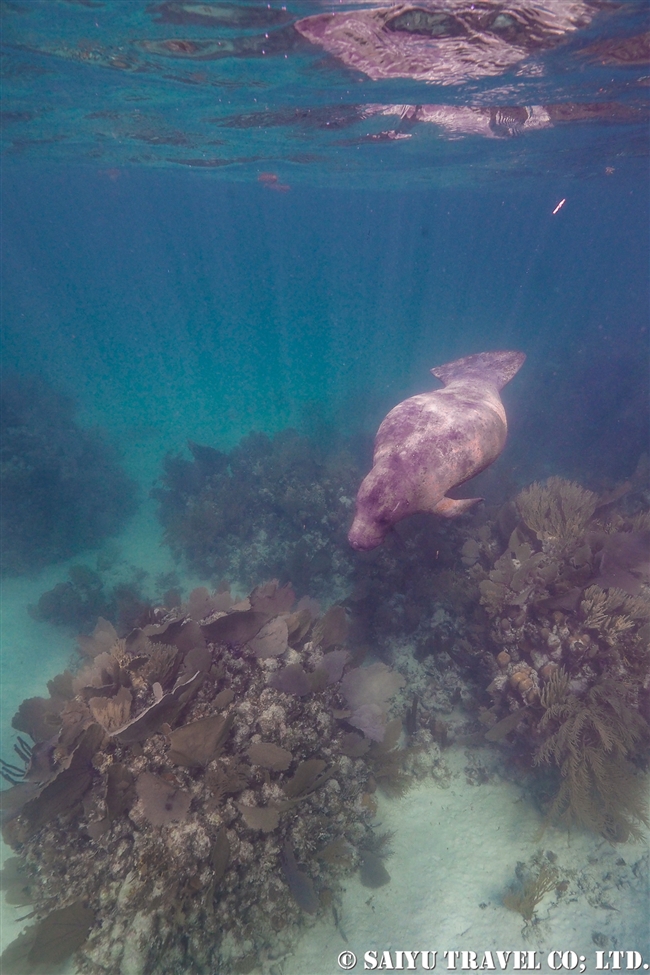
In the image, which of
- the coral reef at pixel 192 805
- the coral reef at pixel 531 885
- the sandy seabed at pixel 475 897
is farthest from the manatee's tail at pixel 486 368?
the coral reef at pixel 531 885

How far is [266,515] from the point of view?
1160 centimetres

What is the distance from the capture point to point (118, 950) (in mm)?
3391

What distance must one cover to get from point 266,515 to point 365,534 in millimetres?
7026

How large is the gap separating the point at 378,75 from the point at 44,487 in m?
15.0

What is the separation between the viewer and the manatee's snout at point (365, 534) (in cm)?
486

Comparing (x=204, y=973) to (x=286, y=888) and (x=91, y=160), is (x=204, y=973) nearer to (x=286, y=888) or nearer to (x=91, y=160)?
(x=286, y=888)

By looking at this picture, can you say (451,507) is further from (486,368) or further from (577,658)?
(486,368)

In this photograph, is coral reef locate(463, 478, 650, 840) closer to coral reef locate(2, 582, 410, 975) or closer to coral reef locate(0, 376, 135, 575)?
coral reef locate(2, 582, 410, 975)

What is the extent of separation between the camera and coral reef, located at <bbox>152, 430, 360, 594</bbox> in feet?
32.3

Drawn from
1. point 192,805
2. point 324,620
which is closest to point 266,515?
point 324,620

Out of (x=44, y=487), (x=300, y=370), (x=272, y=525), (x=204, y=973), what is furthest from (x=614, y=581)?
(x=300, y=370)

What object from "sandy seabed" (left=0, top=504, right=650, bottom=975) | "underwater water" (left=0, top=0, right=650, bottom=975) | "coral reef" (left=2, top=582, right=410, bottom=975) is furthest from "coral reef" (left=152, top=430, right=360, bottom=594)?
"coral reef" (left=2, top=582, right=410, bottom=975)

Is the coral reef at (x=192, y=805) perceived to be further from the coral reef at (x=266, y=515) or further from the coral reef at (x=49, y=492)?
the coral reef at (x=49, y=492)

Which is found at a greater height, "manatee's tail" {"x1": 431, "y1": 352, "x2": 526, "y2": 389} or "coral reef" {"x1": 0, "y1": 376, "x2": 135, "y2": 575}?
"manatee's tail" {"x1": 431, "y1": 352, "x2": 526, "y2": 389}
